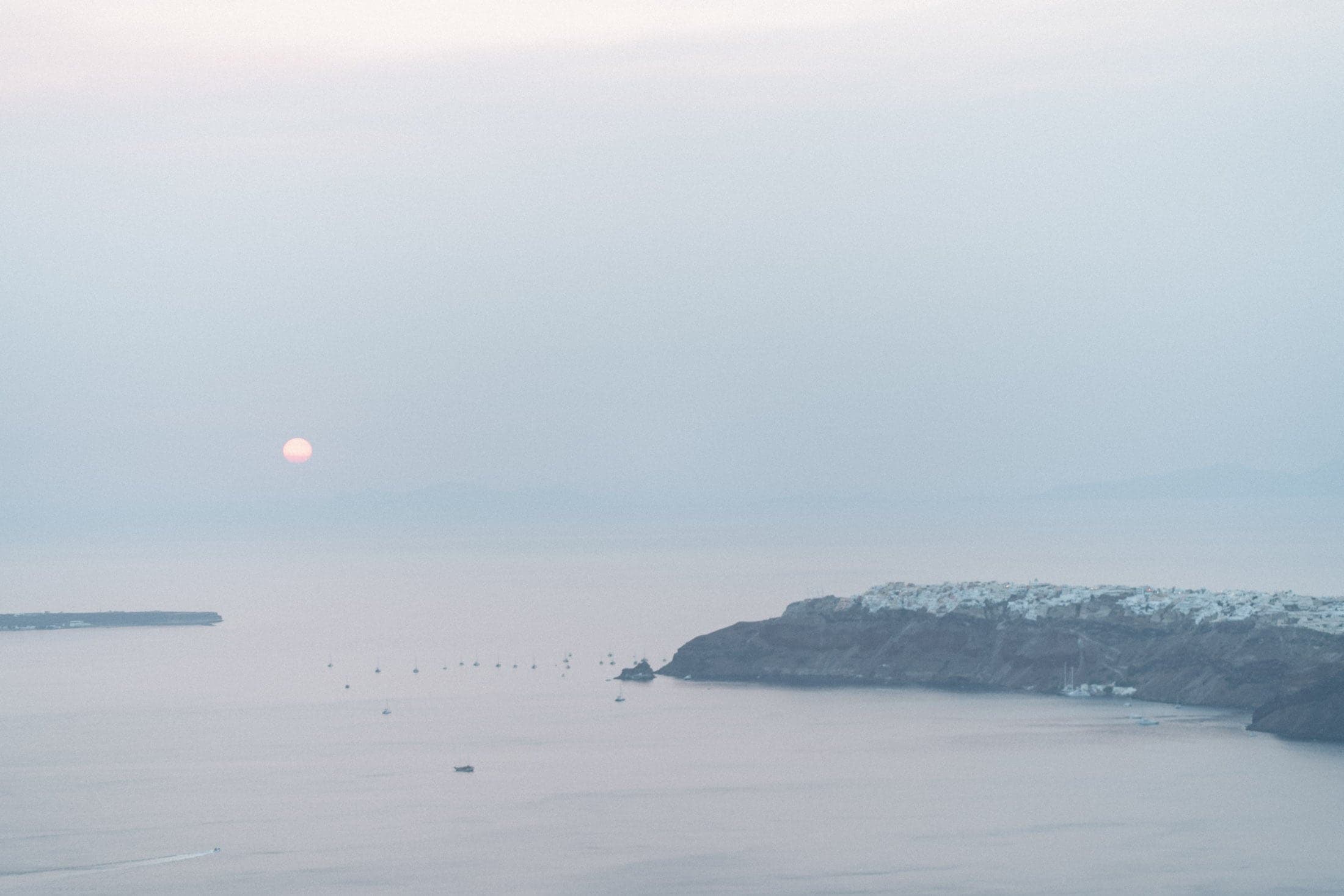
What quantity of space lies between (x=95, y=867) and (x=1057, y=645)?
51.6m

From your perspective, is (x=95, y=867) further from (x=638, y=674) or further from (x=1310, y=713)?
(x=638, y=674)

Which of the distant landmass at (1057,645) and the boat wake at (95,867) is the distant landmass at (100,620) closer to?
the distant landmass at (1057,645)

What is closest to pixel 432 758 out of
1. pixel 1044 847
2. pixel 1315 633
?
pixel 1044 847

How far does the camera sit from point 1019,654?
86438 mm

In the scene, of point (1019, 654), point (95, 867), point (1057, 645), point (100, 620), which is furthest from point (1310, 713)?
point (100, 620)

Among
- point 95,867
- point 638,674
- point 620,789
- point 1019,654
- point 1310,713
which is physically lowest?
point 95,867

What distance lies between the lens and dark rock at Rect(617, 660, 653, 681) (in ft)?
305

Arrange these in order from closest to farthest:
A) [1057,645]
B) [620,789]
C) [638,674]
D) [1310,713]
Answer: [620,789], [1310,713], [1057,645], [638,674]

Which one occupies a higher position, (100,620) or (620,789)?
(100,620)

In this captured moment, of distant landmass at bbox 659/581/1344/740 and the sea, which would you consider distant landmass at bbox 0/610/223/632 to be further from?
distant landmass at bbox 659/581/1344/740

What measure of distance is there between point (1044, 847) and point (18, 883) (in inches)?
1158

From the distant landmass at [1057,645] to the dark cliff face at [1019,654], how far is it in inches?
2.8

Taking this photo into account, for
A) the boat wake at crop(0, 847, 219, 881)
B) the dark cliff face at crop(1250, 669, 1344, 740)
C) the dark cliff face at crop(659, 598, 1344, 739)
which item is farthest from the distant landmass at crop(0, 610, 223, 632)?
the dark cliff face at crop(1250, 669, 1344, 740)

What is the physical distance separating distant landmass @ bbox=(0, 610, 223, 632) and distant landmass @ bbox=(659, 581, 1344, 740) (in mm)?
62350
